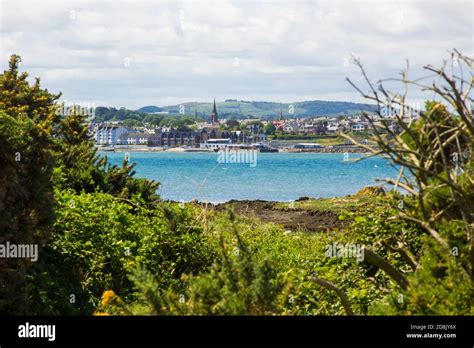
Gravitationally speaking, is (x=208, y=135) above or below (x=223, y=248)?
below

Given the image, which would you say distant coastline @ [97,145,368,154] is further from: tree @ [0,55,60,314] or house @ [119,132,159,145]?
tree @ [0,55,60,314]

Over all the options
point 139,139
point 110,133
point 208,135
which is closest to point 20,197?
point 110,133

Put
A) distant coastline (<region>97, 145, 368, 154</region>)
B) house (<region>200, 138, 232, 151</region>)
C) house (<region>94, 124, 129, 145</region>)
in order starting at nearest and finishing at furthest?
house (<region>94, 124, 129, 145</region>)
distant coastline (<region>97, 145, 368, 154</region>)
house (<region>200, 138, 232, 151</region>)

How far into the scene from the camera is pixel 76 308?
9.48 m

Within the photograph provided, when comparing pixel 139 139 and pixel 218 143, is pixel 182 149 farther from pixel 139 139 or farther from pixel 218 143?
pixel 139 139

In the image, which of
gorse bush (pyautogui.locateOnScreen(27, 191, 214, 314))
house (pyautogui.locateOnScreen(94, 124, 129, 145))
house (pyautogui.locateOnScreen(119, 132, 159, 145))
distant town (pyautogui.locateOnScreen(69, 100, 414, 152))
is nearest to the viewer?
gorse bush (pyautogui.locateOnScreen(27, 191, 214, 314))

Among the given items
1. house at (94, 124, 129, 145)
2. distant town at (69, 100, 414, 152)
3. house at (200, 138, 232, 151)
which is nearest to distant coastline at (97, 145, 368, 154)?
Answer: distant town at (69, 100, 414, 152)

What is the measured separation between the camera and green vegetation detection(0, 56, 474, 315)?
213 inches

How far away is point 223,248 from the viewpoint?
18.1 feet

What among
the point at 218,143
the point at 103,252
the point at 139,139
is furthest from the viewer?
the point at 218,143

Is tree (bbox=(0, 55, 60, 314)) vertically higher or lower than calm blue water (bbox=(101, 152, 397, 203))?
higher

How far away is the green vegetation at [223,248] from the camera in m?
5.41

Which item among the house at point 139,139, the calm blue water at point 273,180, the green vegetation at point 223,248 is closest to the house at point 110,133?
the house at point 139,139

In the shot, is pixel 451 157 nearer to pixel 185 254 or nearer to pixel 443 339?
pixel 443 339
